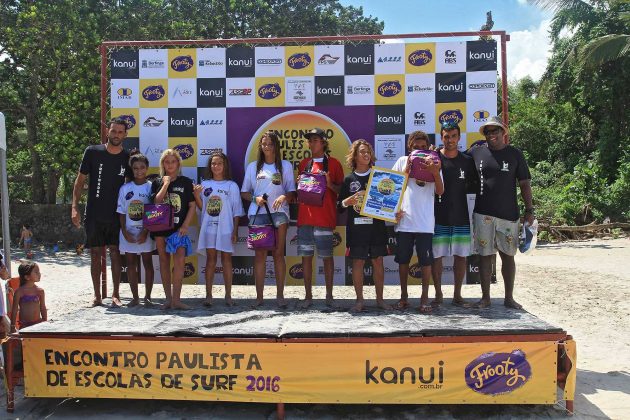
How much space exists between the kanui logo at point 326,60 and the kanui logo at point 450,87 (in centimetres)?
112


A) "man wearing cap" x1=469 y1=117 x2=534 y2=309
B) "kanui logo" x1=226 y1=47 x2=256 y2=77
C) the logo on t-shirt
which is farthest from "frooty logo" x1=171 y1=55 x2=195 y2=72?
"man wearing cap" x1=469 y1=117 x2=534 y2=309

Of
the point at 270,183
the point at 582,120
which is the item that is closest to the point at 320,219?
the point at 270,183

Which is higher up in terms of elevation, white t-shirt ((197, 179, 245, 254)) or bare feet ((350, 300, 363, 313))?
white t-shirt ((197, 179, 245, 254))

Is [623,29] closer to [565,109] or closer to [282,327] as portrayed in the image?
[565,109]

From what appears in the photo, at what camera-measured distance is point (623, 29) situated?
65.6 feet

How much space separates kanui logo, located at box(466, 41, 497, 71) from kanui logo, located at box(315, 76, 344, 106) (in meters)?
1.38

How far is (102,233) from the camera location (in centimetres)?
507

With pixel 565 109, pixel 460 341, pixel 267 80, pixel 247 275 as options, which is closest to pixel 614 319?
pixel 460 341

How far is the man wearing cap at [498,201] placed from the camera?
464 cm

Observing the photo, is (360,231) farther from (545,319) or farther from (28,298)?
(545,319)

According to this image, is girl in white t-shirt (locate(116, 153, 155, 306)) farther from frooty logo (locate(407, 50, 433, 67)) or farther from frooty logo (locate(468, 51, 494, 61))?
frooty logo (locate(468, 51, 494, 61))

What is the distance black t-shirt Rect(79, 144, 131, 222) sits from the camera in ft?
16.7

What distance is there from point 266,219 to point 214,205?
1.82ft

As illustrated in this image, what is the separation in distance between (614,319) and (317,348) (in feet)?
15.5
